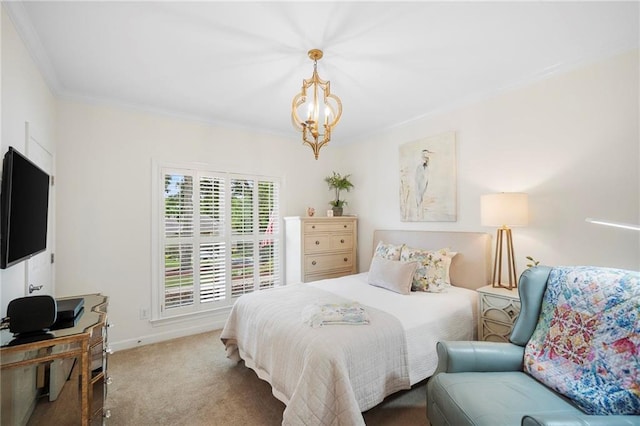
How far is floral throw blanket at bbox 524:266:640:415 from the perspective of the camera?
1.36m

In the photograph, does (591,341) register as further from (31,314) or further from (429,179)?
(31,314)

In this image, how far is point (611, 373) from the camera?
1394mm

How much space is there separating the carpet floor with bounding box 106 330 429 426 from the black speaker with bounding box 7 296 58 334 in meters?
1.01

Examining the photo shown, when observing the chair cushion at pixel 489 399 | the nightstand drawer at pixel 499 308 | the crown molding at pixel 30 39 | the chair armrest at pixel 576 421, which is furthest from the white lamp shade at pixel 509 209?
the crown molding at pixel 30 39

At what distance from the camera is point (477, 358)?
1.73 meters

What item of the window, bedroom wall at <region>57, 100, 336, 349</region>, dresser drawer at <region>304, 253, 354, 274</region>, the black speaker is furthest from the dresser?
the black speaker

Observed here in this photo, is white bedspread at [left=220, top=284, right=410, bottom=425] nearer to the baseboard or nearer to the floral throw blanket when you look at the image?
the floral throw blanket

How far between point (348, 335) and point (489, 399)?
2.58 feet

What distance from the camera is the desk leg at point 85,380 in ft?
4.88

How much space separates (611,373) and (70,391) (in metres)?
2.80

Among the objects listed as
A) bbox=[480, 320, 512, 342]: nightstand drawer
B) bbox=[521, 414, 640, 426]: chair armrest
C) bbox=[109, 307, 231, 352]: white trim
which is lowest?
bbox=[109, 307, 231, 352]: white trim

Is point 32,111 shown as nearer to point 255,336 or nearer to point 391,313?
point 255,336

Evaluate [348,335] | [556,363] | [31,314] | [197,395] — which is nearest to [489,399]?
[556,363]

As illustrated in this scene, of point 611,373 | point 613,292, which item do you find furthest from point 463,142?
point 611,373
